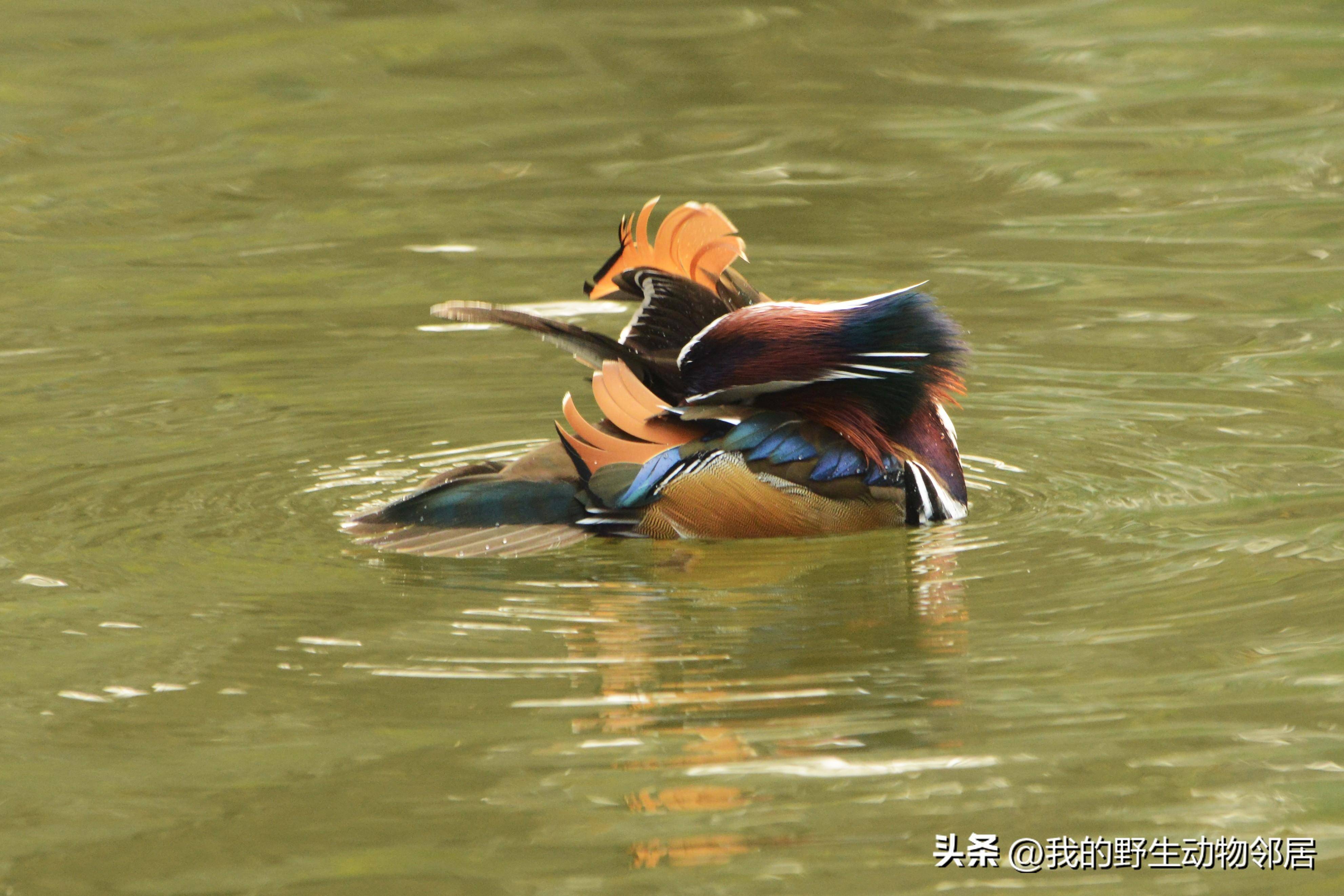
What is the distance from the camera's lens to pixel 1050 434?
801 cm

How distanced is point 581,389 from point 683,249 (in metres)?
2.10

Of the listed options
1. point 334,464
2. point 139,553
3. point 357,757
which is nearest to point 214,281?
point 334,464

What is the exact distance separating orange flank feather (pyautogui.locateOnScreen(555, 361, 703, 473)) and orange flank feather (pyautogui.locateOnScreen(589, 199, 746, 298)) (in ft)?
1.78

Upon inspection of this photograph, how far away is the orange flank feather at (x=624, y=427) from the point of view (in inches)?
259

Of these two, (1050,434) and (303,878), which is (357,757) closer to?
(303,878)

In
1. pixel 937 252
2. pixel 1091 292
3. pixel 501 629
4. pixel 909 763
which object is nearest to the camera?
pixel 909 763

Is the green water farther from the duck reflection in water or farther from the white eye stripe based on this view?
the white eye stripe

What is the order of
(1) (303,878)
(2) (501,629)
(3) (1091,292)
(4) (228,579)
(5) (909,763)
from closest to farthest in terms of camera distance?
(1) (303,878)
(5) (909,763)
(2) (501,629)
(4) (228,579)
(3) (1091,292)

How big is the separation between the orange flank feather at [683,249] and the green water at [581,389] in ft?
3.65

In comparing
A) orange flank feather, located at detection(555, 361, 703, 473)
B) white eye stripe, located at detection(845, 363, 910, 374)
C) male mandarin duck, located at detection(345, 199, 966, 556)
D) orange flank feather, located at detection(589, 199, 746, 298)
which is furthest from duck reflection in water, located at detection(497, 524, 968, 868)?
orange flank feather, located at detection(589, 199, 746, 298)

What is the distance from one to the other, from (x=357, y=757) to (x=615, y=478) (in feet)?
6.14

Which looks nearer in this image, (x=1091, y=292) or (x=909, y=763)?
(x=909, y=763)

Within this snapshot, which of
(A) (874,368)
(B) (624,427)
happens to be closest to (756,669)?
(B) (624,427)

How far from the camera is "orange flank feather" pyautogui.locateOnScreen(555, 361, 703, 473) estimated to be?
657 cm
